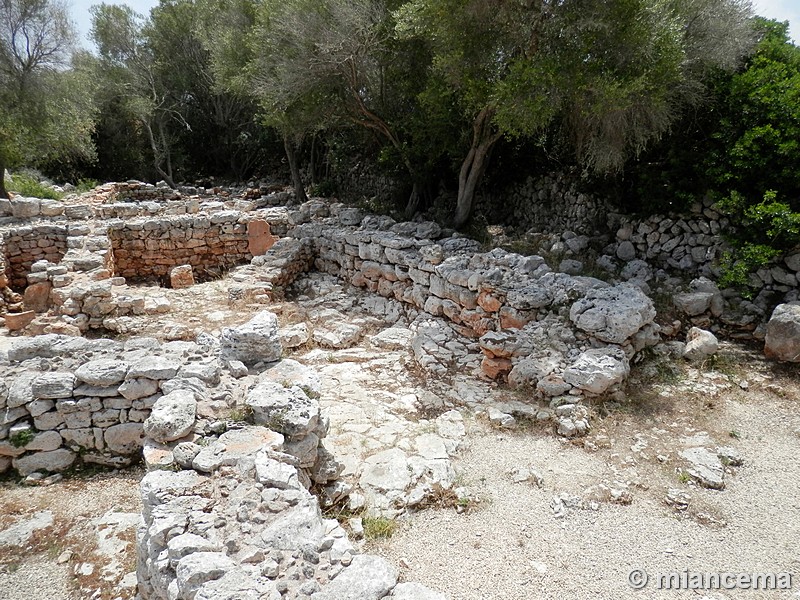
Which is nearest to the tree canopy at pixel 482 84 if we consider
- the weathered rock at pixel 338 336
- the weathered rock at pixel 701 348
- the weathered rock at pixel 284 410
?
the weathered rock at pixel 701 348

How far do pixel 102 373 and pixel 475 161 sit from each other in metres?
8.14

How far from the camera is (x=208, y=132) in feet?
73.2

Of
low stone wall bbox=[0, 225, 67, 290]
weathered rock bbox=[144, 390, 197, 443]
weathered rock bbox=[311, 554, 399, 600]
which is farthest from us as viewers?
low stone wall bbox=[0, 225, 67, 290]

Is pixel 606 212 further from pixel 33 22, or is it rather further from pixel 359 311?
pixel 33 22

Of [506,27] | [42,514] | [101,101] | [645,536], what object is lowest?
[645,536]

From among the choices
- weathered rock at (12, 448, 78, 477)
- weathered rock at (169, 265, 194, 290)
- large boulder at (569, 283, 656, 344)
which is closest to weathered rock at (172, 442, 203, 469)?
weathered rock at (12, 448, 78, 477)

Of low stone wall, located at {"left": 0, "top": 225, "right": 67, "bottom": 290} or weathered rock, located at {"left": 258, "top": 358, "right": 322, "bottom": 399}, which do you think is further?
low stone wall, located at {"left": 0, "top": 225, "right": 67, "bottom": 290}

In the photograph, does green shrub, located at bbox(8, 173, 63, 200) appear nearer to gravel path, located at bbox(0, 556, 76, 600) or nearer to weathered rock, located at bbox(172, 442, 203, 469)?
gravel path, located at bbox(0, 556, 76, 600)

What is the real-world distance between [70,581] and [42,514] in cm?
89

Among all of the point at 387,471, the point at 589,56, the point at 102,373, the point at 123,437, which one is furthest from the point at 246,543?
the point at 589,56

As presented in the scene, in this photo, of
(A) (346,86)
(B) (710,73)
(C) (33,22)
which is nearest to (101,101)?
(C) (33,22)

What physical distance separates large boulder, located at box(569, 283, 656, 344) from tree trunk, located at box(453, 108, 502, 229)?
4.36m

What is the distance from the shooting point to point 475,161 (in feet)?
34.2

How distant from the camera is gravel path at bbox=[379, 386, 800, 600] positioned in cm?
357
